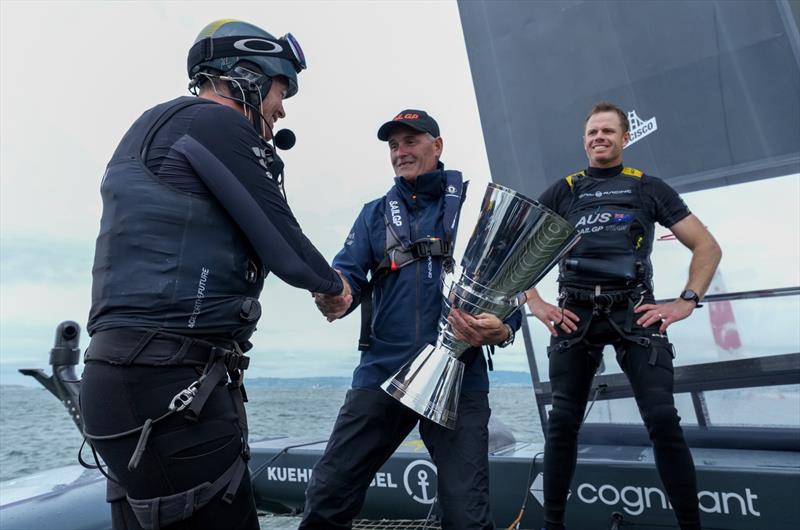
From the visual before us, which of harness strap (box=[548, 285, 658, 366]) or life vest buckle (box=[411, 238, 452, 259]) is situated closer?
life vest buckle (box=[411, 238, 452, 259])

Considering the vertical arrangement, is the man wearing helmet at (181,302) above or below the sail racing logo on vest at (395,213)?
below

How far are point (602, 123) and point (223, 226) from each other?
2291 mm

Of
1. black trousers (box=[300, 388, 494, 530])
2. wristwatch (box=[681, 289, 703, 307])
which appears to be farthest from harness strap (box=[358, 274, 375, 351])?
wristwatch (box=[681, 289, 703, 307])

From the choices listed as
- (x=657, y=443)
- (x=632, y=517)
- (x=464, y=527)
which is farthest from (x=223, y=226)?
(x=632, y=517)

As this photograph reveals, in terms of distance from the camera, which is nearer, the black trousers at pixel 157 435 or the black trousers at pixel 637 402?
the black trousers at pixel 157 435

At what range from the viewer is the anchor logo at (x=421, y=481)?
415 centimetres

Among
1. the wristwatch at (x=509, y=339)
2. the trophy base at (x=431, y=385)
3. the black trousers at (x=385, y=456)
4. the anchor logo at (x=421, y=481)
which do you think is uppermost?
the wristwatch at (x=509, y=339)

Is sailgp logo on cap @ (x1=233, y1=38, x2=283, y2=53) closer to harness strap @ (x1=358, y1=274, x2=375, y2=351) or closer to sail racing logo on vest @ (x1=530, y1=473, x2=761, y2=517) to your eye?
harness strap @ (x1=358, y1=274, x2=375, y2=351)

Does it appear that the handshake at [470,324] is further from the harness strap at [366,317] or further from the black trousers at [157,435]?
Result: the black trousers at [157,435]

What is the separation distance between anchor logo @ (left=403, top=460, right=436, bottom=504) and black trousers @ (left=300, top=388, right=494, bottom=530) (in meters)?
1.71

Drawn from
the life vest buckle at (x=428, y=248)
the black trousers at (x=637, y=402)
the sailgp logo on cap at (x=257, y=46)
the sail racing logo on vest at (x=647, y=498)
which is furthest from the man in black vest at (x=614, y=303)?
the sailgp logo on cap at (x=257, y=46)

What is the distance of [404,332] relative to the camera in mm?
2592

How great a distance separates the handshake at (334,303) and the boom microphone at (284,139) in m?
0.48

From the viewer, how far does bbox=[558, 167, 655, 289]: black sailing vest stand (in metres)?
3.13
